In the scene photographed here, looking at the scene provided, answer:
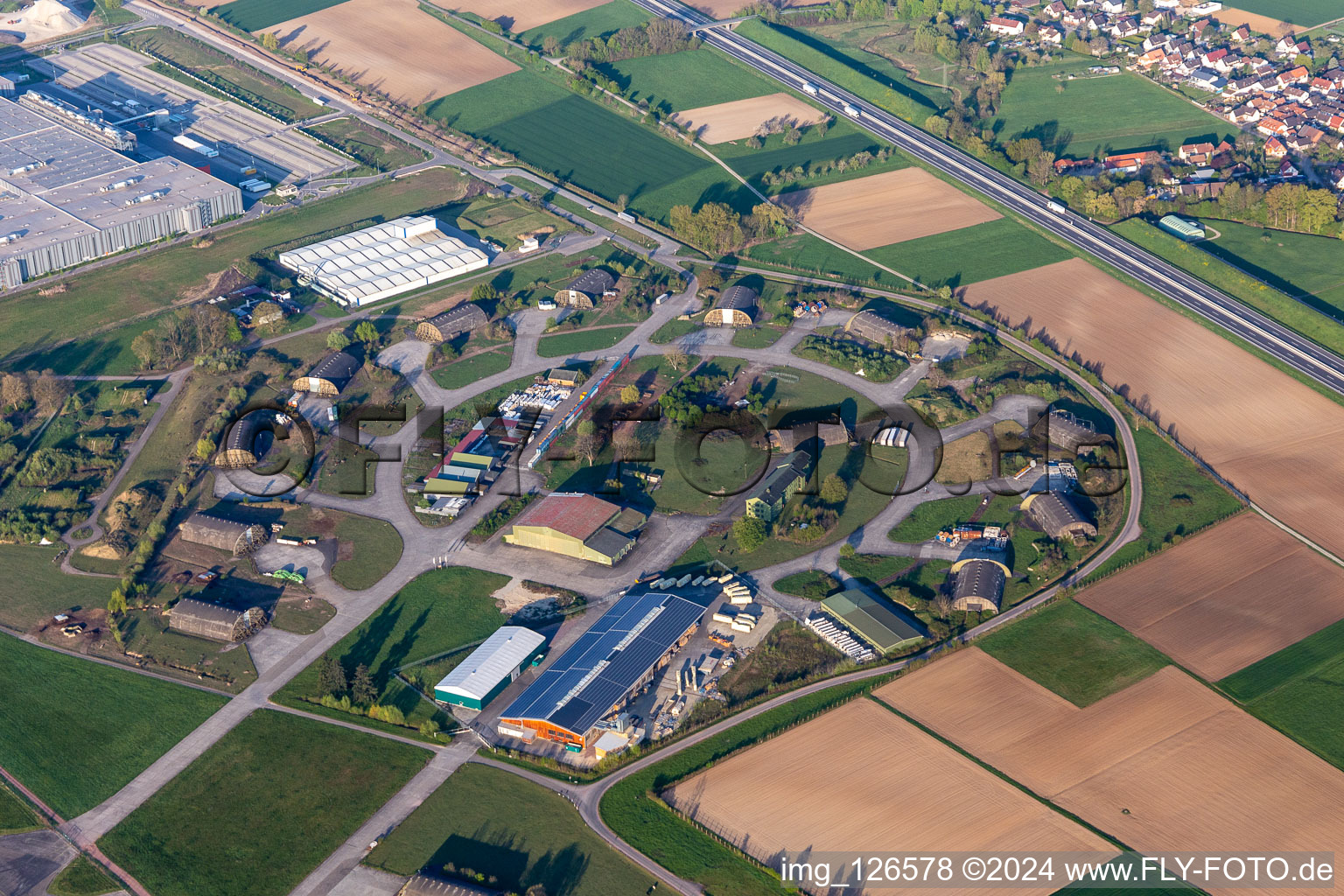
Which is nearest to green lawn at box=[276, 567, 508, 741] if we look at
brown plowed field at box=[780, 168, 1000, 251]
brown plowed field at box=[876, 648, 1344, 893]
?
brown plowed field at box=[876, 648, 1344, 893]

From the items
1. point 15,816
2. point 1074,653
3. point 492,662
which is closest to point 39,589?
point 15,816

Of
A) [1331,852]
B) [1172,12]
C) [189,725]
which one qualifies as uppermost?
[1172,12]

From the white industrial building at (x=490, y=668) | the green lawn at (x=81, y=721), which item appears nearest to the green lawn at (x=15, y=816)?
the green lawn at (x=81, y=721)

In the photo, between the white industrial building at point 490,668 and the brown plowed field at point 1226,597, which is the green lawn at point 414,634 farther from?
the brown plowed field at point 1226,597

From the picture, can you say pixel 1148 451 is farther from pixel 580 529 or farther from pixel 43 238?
pixel 43 238

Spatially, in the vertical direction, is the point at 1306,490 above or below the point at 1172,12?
below

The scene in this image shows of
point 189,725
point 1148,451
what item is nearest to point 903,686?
point 1148,451

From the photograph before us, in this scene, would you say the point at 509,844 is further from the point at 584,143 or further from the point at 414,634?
the point at 584,143
